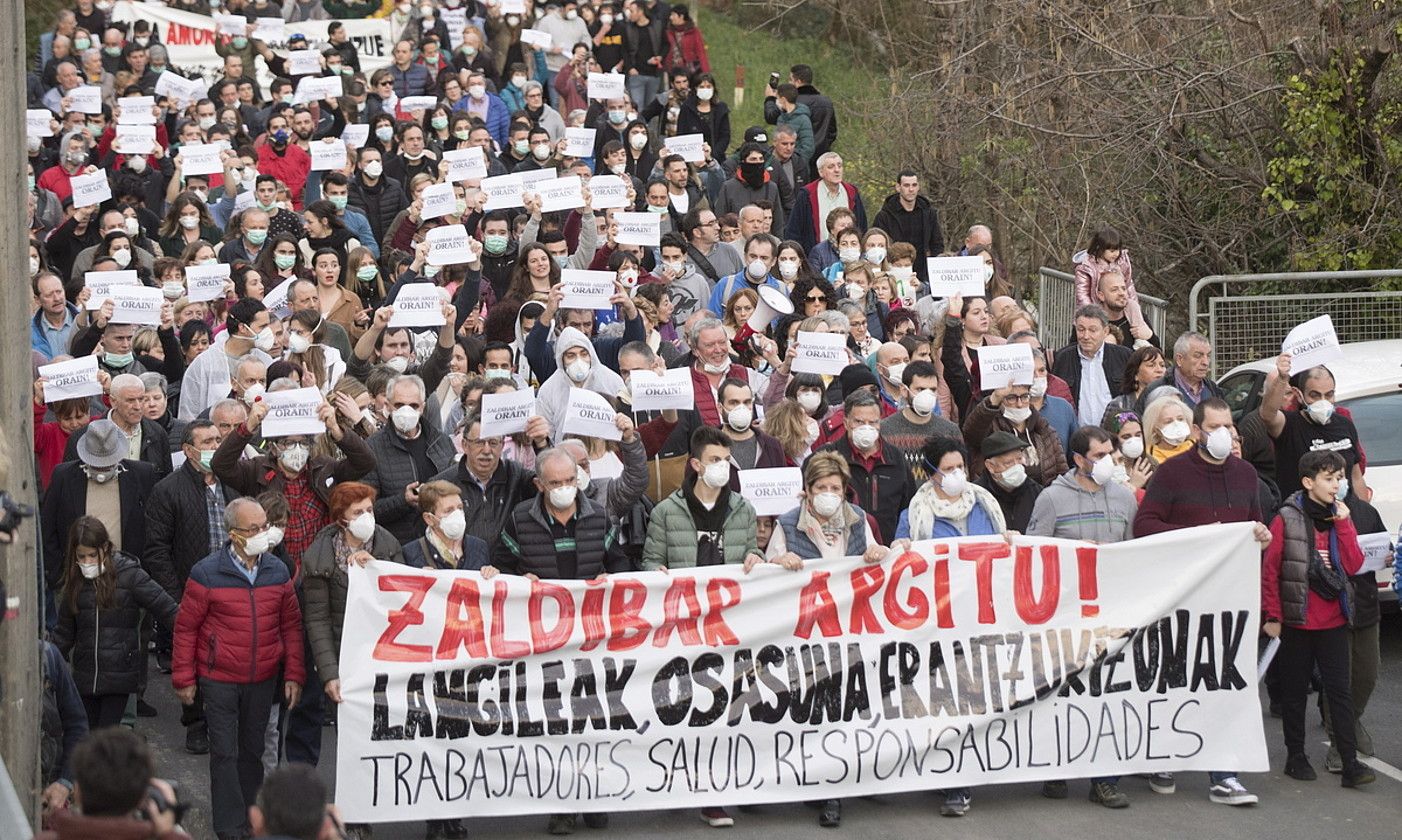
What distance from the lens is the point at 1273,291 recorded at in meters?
17.5

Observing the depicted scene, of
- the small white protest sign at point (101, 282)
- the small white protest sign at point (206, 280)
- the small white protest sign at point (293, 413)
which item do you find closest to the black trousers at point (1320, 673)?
the small white protest sign at point (293, 413)

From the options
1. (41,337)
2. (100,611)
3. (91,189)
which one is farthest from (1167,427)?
(91,189)

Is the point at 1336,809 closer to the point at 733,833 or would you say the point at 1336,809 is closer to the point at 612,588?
the point at 733,833

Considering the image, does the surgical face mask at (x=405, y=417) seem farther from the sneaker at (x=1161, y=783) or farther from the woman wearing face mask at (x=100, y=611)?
the sneaker at (x=1161, y=783)

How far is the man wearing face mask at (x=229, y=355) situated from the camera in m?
12.1

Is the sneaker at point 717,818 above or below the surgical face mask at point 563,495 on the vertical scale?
below

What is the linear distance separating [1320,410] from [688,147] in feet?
26.8

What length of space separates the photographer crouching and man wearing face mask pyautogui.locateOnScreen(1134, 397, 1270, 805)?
5773mm

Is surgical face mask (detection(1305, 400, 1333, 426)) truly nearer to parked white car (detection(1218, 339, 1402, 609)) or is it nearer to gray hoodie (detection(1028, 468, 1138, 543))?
parked white car (detection(1218, 339, 1402, 609))

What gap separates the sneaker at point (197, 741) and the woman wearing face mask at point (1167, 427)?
5.18 m

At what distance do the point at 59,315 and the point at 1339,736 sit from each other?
8.66 m

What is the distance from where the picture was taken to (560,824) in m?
9.30

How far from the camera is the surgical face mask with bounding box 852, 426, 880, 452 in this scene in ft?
34.1

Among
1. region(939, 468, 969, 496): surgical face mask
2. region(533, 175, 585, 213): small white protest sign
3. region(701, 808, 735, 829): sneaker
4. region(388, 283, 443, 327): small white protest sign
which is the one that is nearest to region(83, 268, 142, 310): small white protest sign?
region(388, 283, 443, 327): small white protest sign
